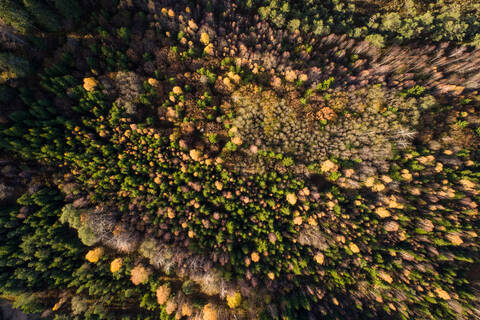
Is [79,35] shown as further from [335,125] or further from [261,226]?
[335,125]

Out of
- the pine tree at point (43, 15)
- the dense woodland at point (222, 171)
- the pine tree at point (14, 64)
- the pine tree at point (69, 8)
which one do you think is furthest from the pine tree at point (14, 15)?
the pine tree at point (14, 64)

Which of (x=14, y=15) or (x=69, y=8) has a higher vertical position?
(x=69, y=8)

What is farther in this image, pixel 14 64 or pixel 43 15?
pixel 43 15

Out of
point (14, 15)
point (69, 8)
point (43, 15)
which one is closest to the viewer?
point (14, 15)

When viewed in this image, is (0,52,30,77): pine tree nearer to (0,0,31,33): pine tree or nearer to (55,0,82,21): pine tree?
(0,0,31,33): pine tree

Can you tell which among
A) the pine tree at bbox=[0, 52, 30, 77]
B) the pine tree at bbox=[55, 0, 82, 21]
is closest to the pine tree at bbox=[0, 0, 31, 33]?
the pine tree at bbox=[55, 0, 82, 21]

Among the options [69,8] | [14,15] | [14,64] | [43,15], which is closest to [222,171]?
[14,64]

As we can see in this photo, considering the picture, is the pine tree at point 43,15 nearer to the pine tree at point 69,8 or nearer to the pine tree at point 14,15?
the pine tree at point 14,15

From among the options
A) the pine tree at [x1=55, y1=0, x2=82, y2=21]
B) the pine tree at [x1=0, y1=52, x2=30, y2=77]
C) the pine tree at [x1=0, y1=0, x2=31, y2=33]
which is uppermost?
the pine tree at [x1=55, y1=0, x2=82, y2=21]

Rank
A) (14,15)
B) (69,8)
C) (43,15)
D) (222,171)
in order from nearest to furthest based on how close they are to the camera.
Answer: (14,15), (43,15), (69,8), (222,171)

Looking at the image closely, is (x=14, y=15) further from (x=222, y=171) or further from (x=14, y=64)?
Result: (x=222, y=171)
